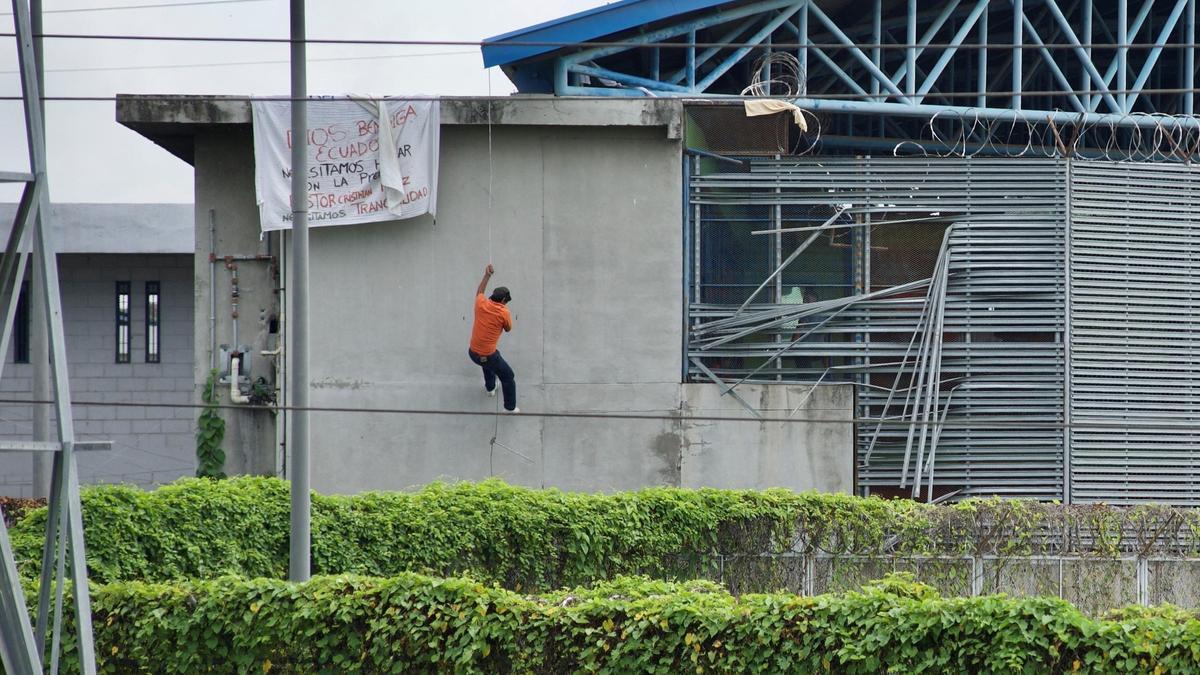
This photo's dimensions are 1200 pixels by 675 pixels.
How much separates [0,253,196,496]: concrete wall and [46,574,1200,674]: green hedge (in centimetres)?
1647

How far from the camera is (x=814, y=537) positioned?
14344 mm

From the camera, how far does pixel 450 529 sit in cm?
1336

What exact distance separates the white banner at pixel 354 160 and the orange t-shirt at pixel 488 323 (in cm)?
171

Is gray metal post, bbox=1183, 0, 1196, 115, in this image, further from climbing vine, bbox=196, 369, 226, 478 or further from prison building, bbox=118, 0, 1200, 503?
climbing vine, bbox=196, 369, 226, 478

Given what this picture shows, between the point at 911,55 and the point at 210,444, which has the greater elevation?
the point at 911,55

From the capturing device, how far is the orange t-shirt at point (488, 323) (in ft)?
54.0

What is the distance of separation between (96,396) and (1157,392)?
18.9 meters

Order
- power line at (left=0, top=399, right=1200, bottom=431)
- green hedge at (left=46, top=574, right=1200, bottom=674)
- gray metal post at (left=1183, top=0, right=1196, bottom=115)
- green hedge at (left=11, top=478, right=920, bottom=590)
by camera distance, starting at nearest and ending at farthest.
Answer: green hedge at (left=46, top=574, right=1200, bottom=674)
power line at (left=0, top=399, right=1200, bottom=431)
green hedge at (left=11, top=478, right=920, bottom=590)
gray metal post at (left=1183, top=0, right=1196, bottom=115)

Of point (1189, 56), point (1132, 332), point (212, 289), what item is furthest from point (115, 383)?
point (1189, 56)

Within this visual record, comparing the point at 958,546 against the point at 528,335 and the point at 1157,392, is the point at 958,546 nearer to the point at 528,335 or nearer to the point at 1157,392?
the point at 1157,392

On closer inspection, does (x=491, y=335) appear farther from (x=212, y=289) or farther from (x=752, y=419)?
(x=752, y=419)

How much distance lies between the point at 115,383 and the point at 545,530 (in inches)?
588

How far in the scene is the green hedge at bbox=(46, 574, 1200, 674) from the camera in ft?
27.7

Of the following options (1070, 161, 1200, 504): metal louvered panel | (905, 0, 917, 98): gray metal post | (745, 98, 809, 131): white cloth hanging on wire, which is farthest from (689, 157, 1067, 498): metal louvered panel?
(905, 0, 917, 98): gray metal post
